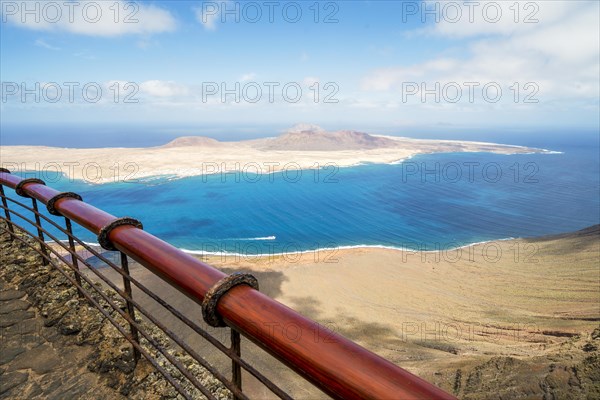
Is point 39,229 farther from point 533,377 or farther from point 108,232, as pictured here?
point 533,377

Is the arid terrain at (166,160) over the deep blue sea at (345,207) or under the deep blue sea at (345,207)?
over

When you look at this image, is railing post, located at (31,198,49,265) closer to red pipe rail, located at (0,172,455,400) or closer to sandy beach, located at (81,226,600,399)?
red pipe rail, located at (0,172,455,400)

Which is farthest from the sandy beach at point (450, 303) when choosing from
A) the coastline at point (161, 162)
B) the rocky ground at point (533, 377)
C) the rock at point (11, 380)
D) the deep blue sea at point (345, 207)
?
the coastline at point (161, 162)

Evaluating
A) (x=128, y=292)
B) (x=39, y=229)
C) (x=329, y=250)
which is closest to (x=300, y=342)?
(x=128, y=292)

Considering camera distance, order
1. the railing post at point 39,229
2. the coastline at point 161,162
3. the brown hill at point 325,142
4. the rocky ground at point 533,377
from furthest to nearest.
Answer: the brown hill at point 325,142, the coastline at point 161,162, the rocky ground at point 533,377, the railing post at point 39,229

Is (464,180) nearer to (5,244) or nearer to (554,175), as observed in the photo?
(554,175)

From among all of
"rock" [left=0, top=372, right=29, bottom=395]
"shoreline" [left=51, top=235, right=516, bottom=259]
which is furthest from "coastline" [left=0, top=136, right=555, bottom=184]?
"rock" [left=0, top=372, right=29, bottom=395]

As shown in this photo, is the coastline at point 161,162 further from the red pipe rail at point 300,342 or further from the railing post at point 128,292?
the red pipe rail at point 300,342
